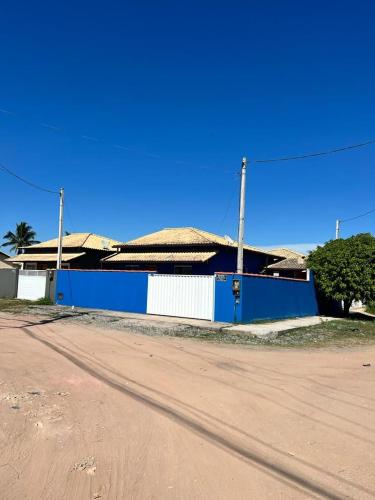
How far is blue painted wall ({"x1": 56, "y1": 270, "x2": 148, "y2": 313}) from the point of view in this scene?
21.7m

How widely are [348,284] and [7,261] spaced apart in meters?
30.6

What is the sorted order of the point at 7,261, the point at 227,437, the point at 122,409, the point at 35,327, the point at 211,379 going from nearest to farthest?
1. the point at 227,437
2. the point at 122,409
3. the point at 211,379
4. the point at 35,327
5. the point at 7,261

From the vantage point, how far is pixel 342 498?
149 inches

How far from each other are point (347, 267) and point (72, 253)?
23.0 meters

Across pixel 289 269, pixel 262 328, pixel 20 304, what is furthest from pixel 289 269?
pixel 20 304

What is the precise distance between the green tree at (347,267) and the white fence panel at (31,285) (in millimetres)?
15882

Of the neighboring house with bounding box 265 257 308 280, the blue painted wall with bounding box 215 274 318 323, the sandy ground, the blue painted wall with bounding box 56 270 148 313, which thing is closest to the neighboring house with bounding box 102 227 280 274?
the neighboring house with bounding box 265 257 308 280

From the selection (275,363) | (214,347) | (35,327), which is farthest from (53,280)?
(275,363)

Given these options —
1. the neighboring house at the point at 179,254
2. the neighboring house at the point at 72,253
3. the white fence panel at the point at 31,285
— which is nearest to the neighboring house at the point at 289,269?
the neighboring house at the point at 179,254

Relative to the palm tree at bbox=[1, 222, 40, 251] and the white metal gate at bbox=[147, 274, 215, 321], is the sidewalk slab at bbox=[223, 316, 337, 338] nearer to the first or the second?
the white metal gate at bbox=[147, 274, 215, 321]

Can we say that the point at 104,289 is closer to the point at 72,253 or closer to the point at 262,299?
the point at 262,299

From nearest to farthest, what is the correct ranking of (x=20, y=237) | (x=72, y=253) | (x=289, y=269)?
(x=289, y=269), (x=72, y=253), (x=20, y=237)

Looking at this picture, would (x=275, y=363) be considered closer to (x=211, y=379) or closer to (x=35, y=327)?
(x=211, y=379)

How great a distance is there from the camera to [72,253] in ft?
121
